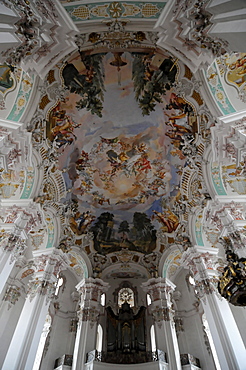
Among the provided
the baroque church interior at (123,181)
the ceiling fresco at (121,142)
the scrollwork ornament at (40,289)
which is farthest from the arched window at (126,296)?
the scrollwork ornament at (40,289)

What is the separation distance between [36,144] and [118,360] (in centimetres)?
1106

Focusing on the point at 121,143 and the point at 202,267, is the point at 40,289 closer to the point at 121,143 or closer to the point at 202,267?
the point at 202,267

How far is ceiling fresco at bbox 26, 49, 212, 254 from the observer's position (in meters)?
10.2

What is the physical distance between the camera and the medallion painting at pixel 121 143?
1051cm

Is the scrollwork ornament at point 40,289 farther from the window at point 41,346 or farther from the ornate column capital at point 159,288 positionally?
the ornate column capital at point 159,288

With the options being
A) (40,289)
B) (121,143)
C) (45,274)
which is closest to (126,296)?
(45,274)

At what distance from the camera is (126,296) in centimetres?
1725

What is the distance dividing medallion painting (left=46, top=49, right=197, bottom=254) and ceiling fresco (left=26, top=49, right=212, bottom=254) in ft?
0.14

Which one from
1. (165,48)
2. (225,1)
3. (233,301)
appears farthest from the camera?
(165,48)

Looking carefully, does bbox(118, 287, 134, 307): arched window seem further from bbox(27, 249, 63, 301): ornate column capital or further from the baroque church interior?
bbox(27, 249, 63, 301): ornate column capital

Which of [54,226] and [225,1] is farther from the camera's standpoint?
[54,226]

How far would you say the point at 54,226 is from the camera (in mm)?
13828

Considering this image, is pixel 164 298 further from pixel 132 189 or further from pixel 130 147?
pixel 130 147

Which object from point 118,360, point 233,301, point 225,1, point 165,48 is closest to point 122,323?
point 118,360
